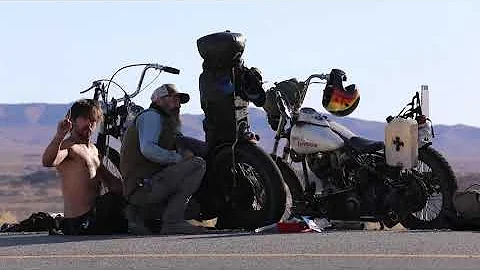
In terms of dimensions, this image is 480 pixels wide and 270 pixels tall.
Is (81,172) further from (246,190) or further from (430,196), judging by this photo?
(430,196)

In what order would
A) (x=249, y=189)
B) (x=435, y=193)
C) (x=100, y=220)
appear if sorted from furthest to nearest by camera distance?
(x=435, y=193) < (x=249, y=189) < (x=100, y=220)

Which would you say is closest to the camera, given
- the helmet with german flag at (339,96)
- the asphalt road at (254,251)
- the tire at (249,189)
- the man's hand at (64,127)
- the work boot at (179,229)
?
the asphalt road at (254,251)

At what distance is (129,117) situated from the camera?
43.9ft

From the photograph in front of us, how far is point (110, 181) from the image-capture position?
1199cm

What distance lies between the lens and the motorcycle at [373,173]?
471 inches

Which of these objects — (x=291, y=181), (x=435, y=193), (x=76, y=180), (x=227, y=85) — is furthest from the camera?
(x=291, y=181)

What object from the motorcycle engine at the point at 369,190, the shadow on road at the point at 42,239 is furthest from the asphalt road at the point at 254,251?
the motorcycle engine at the point at 369,190

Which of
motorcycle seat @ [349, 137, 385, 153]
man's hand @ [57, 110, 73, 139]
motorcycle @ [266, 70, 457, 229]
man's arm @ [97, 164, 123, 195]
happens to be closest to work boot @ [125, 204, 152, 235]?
man's arm @ [97, 164, 123, 195]

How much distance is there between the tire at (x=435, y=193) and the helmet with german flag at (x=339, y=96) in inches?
31.8

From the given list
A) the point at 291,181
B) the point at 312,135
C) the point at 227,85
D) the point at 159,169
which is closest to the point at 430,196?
the point at 312,135

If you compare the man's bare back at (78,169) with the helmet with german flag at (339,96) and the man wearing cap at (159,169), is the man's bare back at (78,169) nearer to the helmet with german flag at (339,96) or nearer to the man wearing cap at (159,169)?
the man wearing cap at (159,169)

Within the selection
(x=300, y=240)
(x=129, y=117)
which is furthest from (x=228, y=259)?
(x=129, y=117)

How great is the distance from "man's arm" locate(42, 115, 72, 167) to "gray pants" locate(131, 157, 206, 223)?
31.8 inches

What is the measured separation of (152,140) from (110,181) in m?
0.79
